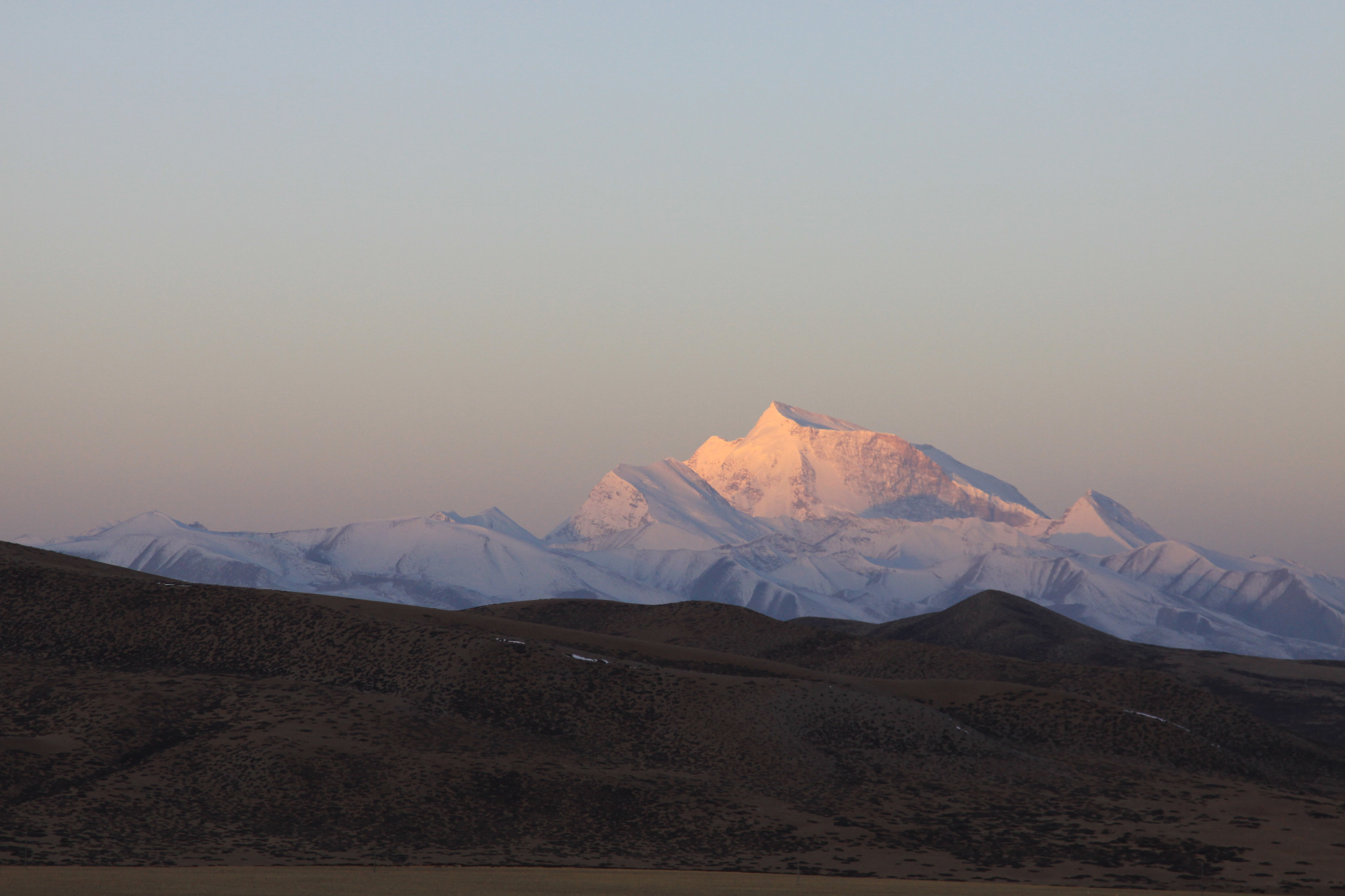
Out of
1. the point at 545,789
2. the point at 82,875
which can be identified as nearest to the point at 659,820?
the point at 545,789

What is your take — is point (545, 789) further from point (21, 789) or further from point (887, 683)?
point (887, 683)

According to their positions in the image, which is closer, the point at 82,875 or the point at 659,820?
the point at 82,875

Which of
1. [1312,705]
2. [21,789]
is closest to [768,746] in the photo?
[21,789]

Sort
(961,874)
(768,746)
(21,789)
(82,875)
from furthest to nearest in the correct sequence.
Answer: (768,746)
(21,789)
(961,874)
(82,875)

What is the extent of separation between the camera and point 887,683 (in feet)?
338

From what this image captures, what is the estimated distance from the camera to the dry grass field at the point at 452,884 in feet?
151

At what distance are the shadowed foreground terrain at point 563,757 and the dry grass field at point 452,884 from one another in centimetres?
367

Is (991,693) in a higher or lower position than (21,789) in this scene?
higher

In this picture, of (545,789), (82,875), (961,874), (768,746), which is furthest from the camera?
(768,746)

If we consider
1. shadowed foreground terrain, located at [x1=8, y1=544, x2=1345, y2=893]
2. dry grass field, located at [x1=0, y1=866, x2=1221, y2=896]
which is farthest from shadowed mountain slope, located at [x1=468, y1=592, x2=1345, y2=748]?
dry grass field, located at [x1=0, y1=866, x2=1221, y2=896]

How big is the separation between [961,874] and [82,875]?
111 feet

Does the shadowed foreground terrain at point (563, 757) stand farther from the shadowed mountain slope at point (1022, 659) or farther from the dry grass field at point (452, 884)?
the shadowed mountain slope at point (1022, 659)

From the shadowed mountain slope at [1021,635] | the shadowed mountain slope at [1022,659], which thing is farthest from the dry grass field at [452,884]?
the shadowed mountain slope at [1021,635]

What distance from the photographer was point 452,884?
50406mm
